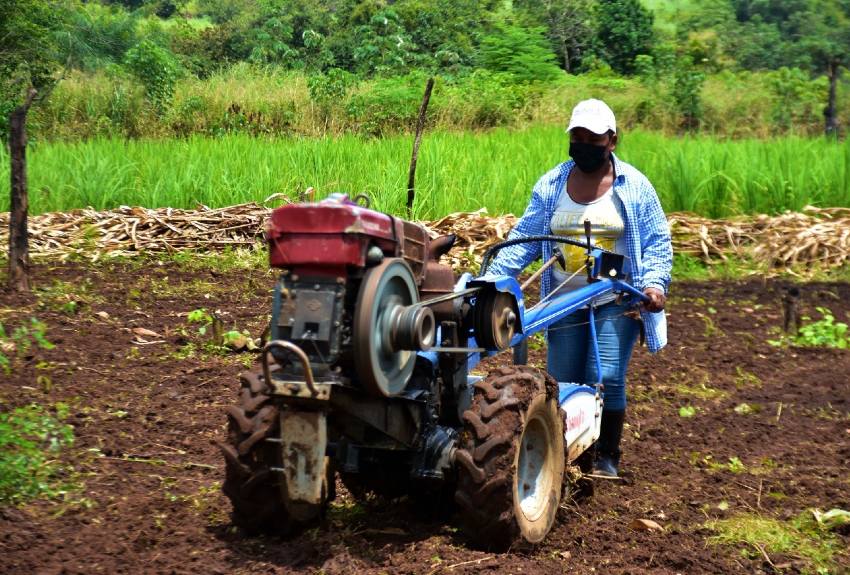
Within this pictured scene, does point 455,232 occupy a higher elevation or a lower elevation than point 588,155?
lower

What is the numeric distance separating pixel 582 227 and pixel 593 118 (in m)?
0.51

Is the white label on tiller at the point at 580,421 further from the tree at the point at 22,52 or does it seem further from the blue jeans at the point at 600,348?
the tree at the point at 22,52

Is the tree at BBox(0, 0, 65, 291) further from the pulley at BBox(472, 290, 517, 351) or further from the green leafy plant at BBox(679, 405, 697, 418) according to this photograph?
the pulley at BBox(472, 290, 517, 351)

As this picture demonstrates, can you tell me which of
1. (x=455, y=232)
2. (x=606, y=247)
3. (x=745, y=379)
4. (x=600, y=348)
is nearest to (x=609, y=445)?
(x=600, y=348)

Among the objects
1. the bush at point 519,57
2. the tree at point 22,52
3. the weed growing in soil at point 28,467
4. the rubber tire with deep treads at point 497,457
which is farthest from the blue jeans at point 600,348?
the bush at point 519,57

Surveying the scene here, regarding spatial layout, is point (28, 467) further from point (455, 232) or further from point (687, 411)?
point (455, 232)

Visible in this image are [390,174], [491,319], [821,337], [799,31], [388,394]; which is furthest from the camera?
[799,31]

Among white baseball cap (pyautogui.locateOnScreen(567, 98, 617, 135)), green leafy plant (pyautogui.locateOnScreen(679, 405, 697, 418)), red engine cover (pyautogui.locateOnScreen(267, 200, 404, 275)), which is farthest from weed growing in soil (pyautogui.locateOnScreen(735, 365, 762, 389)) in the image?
red engine cover (pyautogui.locateOnScreen(267, 200, 404, 275))

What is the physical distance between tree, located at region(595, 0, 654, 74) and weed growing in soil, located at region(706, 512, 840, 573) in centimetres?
2721

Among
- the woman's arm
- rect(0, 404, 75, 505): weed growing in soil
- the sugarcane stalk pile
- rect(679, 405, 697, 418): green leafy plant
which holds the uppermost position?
the woman's arm

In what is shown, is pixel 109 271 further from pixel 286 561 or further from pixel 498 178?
pixel 286 561

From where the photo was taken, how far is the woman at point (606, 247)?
5.02 m

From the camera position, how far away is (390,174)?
1162cm

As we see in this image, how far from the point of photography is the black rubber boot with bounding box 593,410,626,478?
5.11 metres
